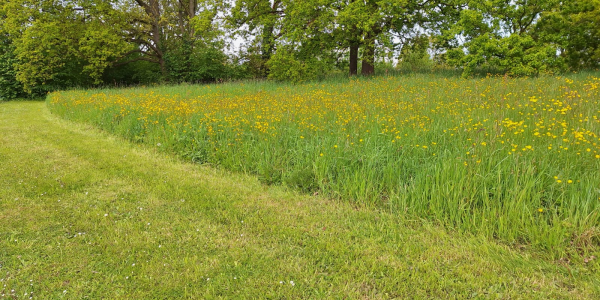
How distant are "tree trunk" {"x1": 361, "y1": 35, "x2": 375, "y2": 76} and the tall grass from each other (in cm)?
716

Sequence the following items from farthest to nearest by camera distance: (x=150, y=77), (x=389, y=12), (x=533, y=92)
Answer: (x=150, y=77) → (x=389, y=12) → (x=533, y=92)

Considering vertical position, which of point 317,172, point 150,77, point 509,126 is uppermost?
point 150,77

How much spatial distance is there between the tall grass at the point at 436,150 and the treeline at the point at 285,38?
18.9ft

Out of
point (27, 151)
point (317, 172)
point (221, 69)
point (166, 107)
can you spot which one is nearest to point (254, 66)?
point (221, 69)

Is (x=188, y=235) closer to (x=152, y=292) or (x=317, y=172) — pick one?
(x=152, y=292)

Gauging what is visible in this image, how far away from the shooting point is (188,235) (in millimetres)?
3070

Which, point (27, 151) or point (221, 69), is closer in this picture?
point (27, 151)

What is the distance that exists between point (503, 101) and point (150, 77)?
23.7 m

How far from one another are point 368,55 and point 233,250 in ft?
43.6

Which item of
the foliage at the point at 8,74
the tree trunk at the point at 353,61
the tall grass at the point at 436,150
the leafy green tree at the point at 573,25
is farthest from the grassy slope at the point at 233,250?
the foliage at the point at 8,74

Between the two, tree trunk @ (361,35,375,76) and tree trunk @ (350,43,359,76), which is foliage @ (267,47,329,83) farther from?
tree trunk @ (361,35,375,76)

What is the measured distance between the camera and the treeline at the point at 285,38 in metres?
11.8

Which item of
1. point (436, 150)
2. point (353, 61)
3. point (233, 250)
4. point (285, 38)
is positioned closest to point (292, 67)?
point (285, 38)

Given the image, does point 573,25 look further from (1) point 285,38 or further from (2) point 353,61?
(1) point 285,38
